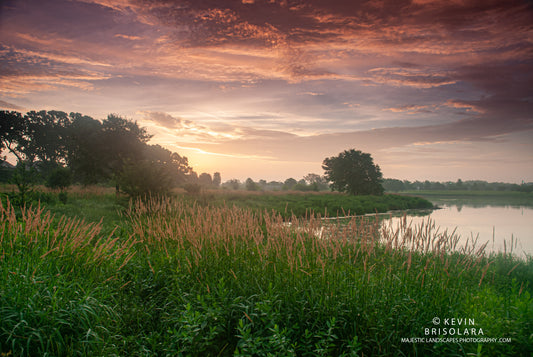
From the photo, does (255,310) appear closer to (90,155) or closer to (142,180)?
(142,180)

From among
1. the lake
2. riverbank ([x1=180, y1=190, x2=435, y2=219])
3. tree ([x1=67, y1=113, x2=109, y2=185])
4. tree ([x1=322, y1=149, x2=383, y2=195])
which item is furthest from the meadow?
tree ([x1=322, y1=149, x2=383, y2=195])

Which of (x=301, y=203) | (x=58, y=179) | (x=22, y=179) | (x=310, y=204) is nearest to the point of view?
(x=22, y=179)

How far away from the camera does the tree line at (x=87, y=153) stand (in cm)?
1435

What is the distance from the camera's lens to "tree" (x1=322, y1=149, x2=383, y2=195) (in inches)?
1676

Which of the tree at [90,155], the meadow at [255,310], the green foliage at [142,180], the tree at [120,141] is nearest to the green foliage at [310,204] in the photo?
the green foliage at [142,180]

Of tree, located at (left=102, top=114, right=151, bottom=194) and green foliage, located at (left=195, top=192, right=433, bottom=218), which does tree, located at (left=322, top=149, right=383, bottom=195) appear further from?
tree, located at (left=102, top=114, right=151, bottom=194)

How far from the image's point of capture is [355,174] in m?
43.3

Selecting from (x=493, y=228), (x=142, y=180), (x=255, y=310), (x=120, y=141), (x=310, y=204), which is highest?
(x=120, y=141)

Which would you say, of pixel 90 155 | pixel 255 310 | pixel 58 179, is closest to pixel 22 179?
pixel 255 310

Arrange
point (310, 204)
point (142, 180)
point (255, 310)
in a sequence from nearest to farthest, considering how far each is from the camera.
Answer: point (255, 310), point (142, 180), point (310, 204)

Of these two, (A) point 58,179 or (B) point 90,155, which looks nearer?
(A) point 58,179

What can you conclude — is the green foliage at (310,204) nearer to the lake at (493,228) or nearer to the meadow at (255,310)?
the lake at (493,228)

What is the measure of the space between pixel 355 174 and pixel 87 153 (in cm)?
3543

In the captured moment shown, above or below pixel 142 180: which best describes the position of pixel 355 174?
above
